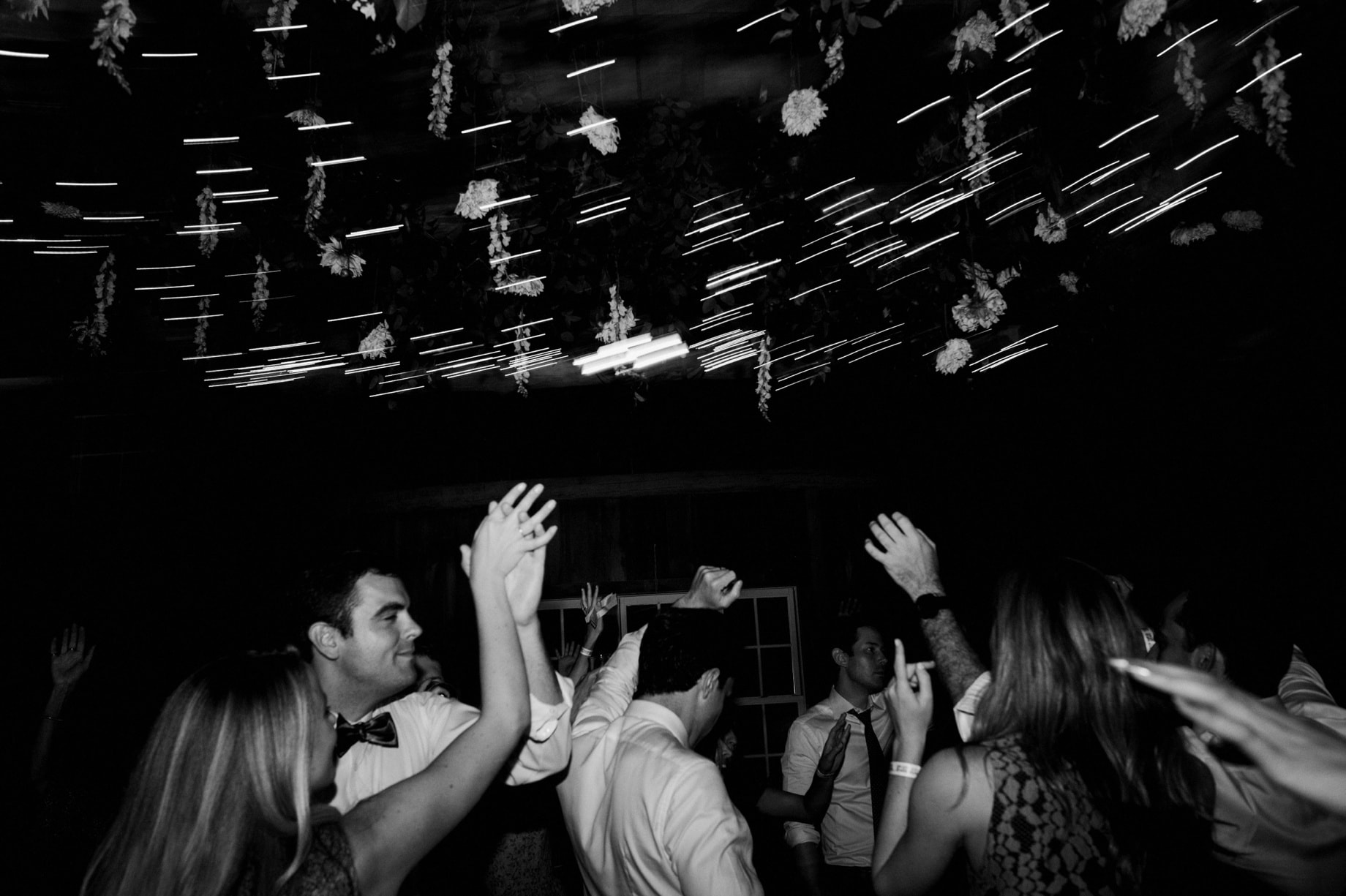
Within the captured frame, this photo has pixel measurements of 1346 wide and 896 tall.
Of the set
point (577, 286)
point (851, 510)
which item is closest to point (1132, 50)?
point (577, 286)

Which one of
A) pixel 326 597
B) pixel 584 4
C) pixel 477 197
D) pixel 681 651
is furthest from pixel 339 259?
pixel 681 651

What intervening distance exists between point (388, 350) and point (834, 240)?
296 centimetres

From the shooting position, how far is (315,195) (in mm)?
3721

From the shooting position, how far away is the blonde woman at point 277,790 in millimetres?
1402

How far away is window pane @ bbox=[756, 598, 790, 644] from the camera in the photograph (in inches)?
303

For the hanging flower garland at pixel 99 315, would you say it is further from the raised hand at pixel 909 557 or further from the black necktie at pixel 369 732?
the raised hand at pixel 909 557

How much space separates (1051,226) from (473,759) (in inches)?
156

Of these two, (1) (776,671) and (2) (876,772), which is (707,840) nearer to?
(2) (876,772)

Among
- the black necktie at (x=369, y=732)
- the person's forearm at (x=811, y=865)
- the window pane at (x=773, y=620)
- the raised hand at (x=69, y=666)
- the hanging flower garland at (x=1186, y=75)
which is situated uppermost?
the hanging flower garland at (x=1186, y=75)

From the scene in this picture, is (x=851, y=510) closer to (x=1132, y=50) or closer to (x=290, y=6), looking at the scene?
(x=1132, y=50)

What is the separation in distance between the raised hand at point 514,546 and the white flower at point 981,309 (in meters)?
3.61

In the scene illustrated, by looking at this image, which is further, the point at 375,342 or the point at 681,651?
the point at 375,342

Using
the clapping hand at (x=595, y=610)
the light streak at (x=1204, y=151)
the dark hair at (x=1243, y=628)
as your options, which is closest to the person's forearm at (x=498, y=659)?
the dark hair at (x=1243, y=628)

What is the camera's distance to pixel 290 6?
2736 millimetres
